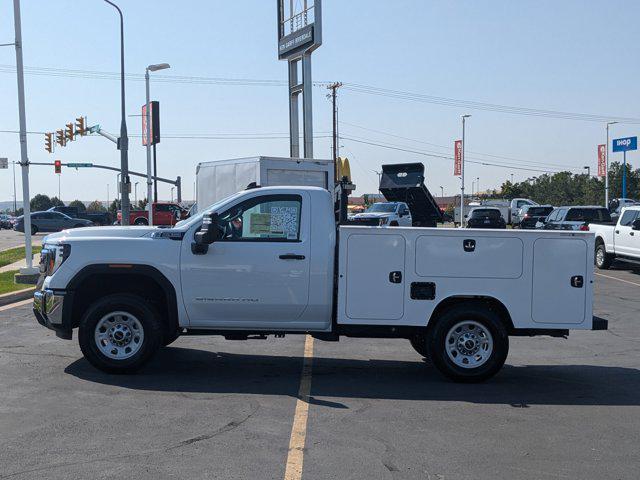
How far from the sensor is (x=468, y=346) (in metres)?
7.96

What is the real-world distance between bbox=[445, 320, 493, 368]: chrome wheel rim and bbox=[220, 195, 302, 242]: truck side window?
202 centimetres

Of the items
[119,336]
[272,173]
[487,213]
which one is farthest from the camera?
[487,213]

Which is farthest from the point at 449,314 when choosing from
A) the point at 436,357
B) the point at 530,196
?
the point at 530,196

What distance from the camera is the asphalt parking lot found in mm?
5312

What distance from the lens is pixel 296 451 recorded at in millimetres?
5574

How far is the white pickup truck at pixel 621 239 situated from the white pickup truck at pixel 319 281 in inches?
506

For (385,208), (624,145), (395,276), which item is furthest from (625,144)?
(395,276)

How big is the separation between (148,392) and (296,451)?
91.9 inches

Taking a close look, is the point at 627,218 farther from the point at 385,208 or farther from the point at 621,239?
the point at 385,208

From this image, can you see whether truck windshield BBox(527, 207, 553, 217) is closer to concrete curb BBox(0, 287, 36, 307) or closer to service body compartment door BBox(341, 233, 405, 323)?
concrete curb BBox(0, 287, 36, 307)

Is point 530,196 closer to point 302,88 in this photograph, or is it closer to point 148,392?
point 302,88

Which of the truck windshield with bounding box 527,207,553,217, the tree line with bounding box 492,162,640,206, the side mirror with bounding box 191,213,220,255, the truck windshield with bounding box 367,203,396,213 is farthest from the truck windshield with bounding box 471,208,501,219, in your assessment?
the tree line with bounding box 492,162,640,206

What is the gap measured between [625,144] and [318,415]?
2432 inches

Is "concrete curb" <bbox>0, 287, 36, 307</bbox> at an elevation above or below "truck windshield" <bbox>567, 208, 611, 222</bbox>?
below
